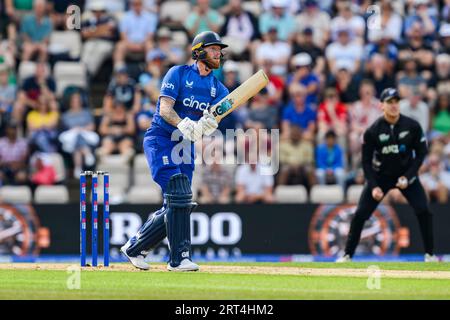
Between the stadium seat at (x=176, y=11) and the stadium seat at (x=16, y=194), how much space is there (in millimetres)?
4132

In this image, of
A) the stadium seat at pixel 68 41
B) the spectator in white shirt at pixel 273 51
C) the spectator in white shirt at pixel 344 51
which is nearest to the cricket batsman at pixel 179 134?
the spectator in white shirt at pixel 273 51

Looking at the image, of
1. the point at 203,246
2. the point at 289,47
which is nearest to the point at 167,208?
the point at 203,246

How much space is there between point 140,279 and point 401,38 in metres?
9.79

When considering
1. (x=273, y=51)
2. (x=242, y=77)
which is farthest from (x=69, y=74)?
(x=273, y=51)

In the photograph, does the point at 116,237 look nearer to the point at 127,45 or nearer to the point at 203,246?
the point at 203,246

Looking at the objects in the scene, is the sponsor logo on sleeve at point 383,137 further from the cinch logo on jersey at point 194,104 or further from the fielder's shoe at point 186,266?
the fielder's shoe at point 186,266

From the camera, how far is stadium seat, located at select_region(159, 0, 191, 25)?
67.8ft

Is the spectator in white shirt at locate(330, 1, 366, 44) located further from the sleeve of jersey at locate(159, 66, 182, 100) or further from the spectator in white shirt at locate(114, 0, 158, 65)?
the sleeve of jersey at locate(159, 66, 182, 100)

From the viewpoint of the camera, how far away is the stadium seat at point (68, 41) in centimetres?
2003

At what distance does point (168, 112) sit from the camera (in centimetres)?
1175

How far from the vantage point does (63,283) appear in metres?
11.1

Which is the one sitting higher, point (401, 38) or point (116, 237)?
point (401, 38)

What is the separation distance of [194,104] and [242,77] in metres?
7.39

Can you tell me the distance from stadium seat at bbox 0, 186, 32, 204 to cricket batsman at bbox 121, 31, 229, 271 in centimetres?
618
